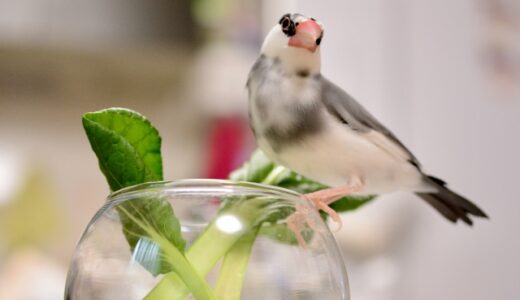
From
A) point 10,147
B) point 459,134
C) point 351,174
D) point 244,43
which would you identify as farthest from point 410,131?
point 351,174

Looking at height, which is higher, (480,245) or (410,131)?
(410,131)

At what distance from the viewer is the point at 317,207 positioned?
407 millimetres

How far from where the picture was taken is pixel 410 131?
1551mm

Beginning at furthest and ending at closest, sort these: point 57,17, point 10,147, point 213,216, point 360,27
Result: point 10,147, point 57,17, point 360,27, point 213,216

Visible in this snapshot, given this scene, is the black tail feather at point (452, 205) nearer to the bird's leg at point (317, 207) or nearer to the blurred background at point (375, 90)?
the bird's leg at point (317, 207)

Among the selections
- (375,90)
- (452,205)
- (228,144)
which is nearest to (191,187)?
(452,205)

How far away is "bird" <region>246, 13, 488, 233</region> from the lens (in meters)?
0.40

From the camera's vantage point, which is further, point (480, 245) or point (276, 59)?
point (480, 245)

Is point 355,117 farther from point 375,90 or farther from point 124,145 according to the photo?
point 375,90

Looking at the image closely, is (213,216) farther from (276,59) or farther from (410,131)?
(410,131)

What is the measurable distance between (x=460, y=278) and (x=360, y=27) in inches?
20.3

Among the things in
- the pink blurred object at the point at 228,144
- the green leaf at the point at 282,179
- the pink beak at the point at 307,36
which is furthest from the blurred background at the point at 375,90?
the pink beak at the point at 307,36

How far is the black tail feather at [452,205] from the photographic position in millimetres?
480

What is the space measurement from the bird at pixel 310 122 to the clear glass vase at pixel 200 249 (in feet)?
0.10
